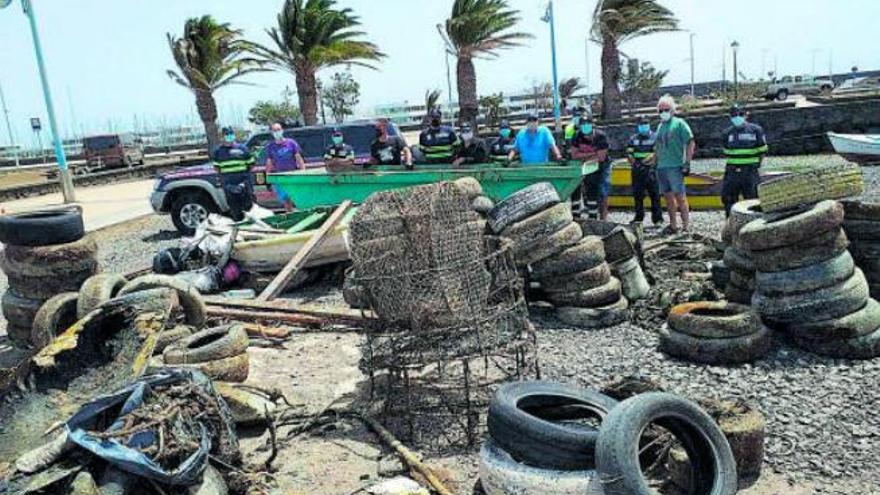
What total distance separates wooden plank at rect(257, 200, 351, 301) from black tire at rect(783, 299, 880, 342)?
5.87 metres

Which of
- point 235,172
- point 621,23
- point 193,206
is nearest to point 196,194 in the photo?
point 193,206

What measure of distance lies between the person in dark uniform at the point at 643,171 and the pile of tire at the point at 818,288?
5.72m

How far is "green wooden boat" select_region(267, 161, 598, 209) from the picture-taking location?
1070cm

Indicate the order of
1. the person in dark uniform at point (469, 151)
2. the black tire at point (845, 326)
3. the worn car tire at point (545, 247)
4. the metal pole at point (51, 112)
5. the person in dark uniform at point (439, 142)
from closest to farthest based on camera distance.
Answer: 1. the black tire at point (845, 326)
2. the worn car tire at point (545, 247)
3. the person in dark uniform at point (469, 151)
4. the person in dark uniform at point (439, 142)
5. the metal pole at point (51, 112)

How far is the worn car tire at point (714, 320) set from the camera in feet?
19.5

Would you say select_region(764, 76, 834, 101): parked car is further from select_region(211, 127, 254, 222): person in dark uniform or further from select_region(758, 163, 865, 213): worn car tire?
select_region(758, 163, 865, 213): worn car tire

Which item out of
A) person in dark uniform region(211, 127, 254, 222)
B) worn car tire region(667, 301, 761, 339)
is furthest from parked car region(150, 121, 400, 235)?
worn car tire region(667, 301, 761, 339)

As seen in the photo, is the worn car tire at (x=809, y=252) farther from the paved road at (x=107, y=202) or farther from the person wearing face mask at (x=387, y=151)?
the paved road at (x=107, y=202)

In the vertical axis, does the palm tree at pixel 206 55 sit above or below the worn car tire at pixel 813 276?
above

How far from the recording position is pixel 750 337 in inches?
233

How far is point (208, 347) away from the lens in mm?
6086

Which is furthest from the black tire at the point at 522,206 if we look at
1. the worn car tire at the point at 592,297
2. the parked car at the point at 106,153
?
the parked car at the point at 106,153

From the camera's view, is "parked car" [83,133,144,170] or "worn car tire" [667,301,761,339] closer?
"worn car tire" [667,301,761,339]

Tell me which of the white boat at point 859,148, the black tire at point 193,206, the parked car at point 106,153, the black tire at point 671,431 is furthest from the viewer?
the parked car at point 106,153
